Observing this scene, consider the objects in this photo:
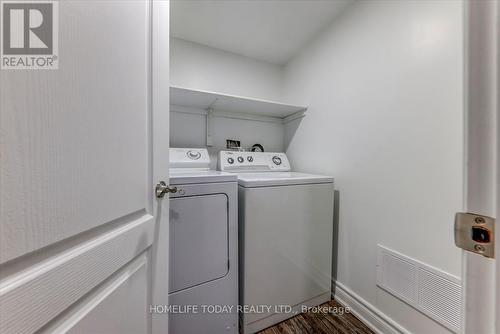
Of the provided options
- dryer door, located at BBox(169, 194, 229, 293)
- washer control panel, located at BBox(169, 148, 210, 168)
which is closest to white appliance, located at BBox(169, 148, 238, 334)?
dryer door, located at BBox(169, 194, 229, 293)

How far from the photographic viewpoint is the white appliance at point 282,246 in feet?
4.23

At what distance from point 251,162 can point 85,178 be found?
159 cm

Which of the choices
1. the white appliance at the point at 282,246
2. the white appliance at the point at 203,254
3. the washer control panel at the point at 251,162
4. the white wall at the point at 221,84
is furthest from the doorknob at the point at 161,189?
the white wall at the point at 221,84

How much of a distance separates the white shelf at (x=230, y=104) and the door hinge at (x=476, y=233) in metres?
1.62

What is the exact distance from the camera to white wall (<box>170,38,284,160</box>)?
192 centimetres

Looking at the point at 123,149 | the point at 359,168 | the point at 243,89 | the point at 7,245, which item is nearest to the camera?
the point at 7,245

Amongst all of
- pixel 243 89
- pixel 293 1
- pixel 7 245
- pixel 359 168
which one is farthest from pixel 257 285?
pixel 293 1

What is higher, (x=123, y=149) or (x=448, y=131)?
(x=448, y=131)

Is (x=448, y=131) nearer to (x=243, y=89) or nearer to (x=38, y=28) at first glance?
(x=38, y=28)

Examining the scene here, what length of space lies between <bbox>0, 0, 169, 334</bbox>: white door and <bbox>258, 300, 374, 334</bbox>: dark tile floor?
3.30ft

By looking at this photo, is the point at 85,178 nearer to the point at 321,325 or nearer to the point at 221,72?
the point at 321,325

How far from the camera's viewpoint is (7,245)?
295 mm

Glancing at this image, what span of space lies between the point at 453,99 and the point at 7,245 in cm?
164

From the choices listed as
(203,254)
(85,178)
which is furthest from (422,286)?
(85,178)
